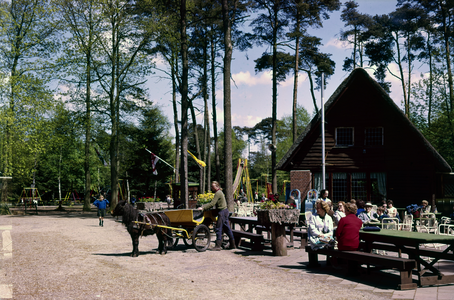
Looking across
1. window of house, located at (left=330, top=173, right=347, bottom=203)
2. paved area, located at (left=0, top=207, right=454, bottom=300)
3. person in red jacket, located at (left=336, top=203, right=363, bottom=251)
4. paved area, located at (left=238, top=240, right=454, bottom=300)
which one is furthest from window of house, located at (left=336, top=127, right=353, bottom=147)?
person in red jacket, located at (left=336, top=203, right=363, bottom=251)

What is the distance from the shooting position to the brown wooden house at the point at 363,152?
939 inches

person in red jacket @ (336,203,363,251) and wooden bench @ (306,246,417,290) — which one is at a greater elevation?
person in red jacket @ (336,203,363,251)

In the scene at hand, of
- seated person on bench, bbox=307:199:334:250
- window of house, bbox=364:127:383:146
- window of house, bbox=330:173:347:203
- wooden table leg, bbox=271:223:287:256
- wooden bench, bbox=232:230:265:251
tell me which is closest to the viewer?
seated person on bench, bbox=307:199:334:250

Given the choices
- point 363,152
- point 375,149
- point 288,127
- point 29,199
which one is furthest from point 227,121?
point 288,127

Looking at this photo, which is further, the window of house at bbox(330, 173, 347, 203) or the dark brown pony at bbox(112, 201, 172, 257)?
the window of house at bbox(330, 173, 347, 203)

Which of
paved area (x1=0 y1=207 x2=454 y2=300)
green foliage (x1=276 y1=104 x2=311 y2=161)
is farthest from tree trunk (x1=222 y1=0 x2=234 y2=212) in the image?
green foliage (x1=276 y1=104 x2=311 y2=161)

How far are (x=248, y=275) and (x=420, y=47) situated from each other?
35.0 m

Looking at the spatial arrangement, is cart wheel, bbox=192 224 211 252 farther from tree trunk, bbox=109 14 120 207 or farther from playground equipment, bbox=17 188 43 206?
playground equipment, bbox=17 188 43 206

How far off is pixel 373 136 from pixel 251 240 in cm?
1454

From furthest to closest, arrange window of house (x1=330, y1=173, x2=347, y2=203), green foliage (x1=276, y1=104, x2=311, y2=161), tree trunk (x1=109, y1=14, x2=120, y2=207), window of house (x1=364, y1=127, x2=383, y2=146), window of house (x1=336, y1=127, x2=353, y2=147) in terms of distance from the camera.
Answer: green foliage (x1=276, y1=104, x2=311, y2=161) → tree trunk (x1=109, y1=14, x2=120, y2=207) → window of house (x1=336, y1=127, x2=353, y2=147) → window of house (x1=364, y1=127, x2=383, y2=146) → window of house (x1=330, y1=173, x2=347, y2=203)

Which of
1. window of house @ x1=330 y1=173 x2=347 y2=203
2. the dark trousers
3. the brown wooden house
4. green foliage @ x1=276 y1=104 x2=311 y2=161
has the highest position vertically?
green foliage @ x1=276 y1=104 x2=311 y2=161

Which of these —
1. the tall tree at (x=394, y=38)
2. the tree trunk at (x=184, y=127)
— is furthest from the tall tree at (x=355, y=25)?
the tree trunk at (x=184, y=127)

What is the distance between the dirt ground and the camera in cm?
717

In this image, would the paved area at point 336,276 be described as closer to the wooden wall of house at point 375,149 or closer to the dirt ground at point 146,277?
the dirt ground at point 146,277
